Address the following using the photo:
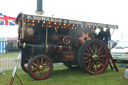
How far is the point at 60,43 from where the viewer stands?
5969mm

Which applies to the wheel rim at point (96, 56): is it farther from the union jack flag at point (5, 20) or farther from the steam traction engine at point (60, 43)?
the union jack flag at point (5, 20)

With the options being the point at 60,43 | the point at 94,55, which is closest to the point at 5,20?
the point at 60,43

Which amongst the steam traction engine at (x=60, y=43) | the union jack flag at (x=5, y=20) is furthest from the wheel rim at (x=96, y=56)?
the union jack flag at (x=5, y=20)

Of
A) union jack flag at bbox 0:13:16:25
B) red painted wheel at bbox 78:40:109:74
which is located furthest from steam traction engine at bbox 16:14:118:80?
union jack flag at bbox 0:13:16:25

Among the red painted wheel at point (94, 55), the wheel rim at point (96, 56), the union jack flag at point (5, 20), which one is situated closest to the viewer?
the red painted wheel at point (94, 55)

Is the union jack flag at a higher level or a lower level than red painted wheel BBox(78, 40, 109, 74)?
higher

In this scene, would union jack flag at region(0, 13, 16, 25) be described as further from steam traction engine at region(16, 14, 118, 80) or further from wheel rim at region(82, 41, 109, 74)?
wheel rim at region(82, 41, 109, 74)

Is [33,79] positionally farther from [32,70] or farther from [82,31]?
[82,31]

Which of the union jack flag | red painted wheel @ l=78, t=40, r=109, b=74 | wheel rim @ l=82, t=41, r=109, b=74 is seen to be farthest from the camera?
the union jack flag

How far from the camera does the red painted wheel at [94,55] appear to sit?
18.9 feet

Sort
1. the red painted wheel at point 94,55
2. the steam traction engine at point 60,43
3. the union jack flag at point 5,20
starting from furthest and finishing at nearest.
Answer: the union jack flag at point 5,20 < the red painted wheel at point 94,55 < the steam traction engine at point 60,43

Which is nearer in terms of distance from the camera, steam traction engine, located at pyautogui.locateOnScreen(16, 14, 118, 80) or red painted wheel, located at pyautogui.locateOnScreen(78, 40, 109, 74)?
steam traction engine, located at pyautogui.locateOnScreen(16, 14, 118, 80)

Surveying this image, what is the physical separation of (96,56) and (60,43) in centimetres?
169

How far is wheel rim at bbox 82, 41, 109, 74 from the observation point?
5965 millimetres
